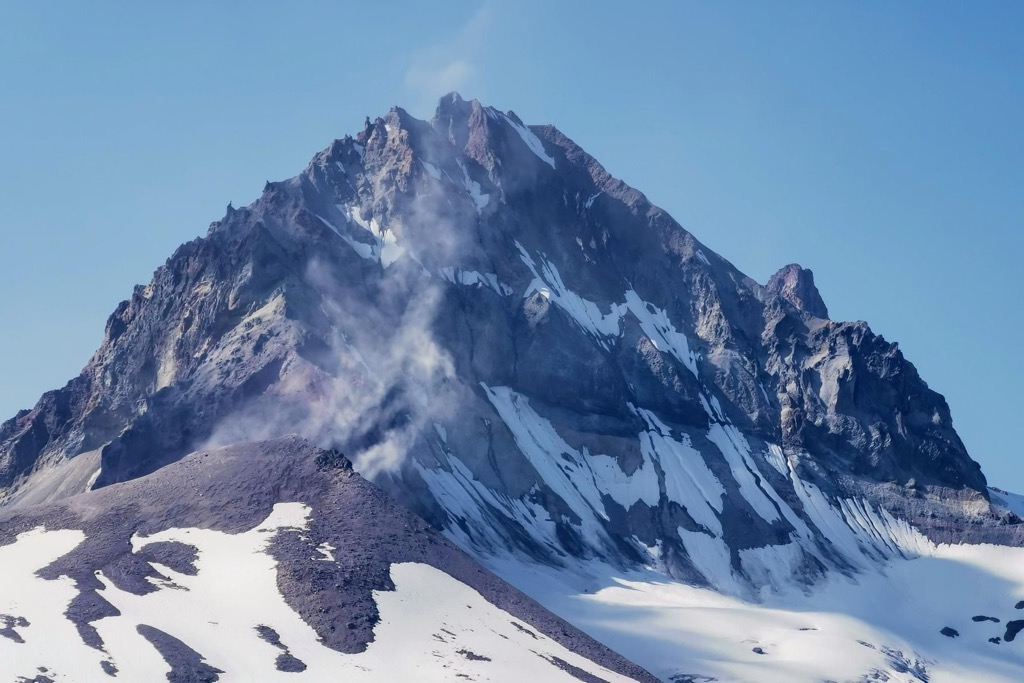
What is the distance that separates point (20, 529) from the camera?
135 metres

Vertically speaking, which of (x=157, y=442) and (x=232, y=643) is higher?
(x=157, y=442)

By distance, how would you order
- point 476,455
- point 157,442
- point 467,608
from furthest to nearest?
point 476,455 < point 157,442 < point 467,608

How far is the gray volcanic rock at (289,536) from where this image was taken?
12388 cm

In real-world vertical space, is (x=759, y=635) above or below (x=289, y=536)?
above

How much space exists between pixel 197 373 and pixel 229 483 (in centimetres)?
4749

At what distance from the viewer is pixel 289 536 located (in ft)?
440

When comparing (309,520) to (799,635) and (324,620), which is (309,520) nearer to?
(324,620)

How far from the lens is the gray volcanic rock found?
406 ft

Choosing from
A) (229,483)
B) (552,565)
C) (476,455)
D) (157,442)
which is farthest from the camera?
(476,455)

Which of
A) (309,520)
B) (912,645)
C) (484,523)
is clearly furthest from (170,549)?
(912,645)

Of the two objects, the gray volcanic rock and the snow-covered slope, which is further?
the snow-covered slope

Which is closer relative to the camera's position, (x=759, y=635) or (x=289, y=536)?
(x=289, y=536)

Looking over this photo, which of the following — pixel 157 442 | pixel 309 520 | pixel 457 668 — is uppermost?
pixel 157 442

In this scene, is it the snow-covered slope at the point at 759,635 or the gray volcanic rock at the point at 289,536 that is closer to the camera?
the gray volcanic rock at the point at 289,536
